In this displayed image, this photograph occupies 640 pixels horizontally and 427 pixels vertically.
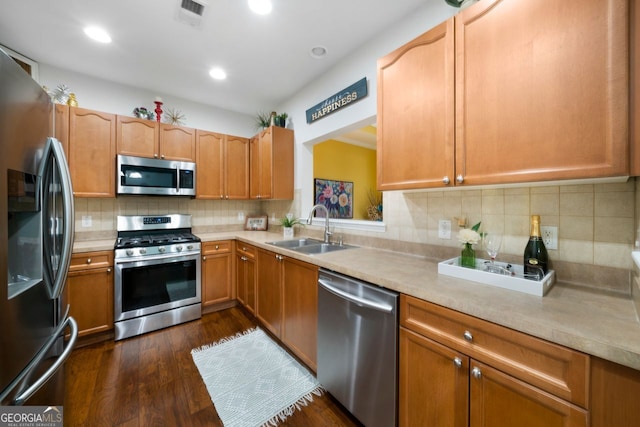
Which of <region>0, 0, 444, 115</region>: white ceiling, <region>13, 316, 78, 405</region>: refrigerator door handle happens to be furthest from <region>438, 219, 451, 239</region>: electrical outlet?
<region>13, 316, 78, 405</region>: refrigerator door handle

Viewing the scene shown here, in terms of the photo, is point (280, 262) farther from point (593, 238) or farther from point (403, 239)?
point (593, 238)

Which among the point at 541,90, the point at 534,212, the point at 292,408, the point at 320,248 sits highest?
the point at 541,90

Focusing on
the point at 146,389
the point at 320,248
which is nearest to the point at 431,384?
the point at 320,248

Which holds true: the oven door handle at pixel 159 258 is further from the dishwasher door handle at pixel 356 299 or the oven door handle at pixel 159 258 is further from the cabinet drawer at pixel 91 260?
the dishwasher door handle at pixel 356 299

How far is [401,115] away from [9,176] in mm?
1735

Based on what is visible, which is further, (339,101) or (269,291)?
(339,101)

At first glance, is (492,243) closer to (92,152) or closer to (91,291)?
(91,291)

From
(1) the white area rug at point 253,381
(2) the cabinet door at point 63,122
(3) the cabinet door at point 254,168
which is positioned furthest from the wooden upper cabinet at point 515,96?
(2) the cabinet door at point 63,122

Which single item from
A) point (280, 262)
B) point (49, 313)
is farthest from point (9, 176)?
point (280, 262)

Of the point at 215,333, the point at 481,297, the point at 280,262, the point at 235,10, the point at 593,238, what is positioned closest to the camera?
the point at 481,297

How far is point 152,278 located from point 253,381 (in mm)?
1519

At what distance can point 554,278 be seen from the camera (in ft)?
3.80

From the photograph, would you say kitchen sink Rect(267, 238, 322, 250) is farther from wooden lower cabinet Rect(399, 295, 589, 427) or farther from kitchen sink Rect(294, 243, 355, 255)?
wooden lower cabinet Rect(399, 295, 589, 427)

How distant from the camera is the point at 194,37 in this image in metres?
2.02
